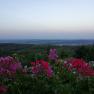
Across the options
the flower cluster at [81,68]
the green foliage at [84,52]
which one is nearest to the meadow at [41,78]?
the flower cluster at [81,68]

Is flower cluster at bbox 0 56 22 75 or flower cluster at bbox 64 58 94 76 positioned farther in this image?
flower cluster at bbox 64 58 94 76

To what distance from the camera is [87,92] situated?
17.5 ft

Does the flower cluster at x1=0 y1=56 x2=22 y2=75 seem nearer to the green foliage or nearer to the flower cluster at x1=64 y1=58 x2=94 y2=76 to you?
the flower cluster at x1=64 y1=58 x2=94 y2=76

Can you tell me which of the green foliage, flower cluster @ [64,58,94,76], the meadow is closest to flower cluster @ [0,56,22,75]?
the meadow

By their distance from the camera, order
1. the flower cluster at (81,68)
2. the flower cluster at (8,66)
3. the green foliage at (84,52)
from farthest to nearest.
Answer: the green foliage at (84,52), the flower cluster at (81,68), the flower cluster at (8,66)

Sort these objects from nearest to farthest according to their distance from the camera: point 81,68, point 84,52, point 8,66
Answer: point 8,66, point 81,68, point 84,52

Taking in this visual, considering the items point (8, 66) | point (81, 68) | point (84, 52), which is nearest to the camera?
point (8, 66)

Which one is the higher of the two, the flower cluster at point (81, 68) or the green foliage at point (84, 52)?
the flower cluster at point (81, 68)

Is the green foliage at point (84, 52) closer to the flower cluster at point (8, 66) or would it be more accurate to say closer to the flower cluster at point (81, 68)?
the flower cluster at point (81, 68)

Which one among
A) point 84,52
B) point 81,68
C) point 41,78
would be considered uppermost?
point 81,68

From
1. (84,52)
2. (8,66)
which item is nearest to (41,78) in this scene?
(8,66)

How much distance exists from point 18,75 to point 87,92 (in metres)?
1.17

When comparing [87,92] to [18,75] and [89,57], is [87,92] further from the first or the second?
[89,57]

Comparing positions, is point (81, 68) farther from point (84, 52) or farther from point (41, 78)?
point (84, 52)
